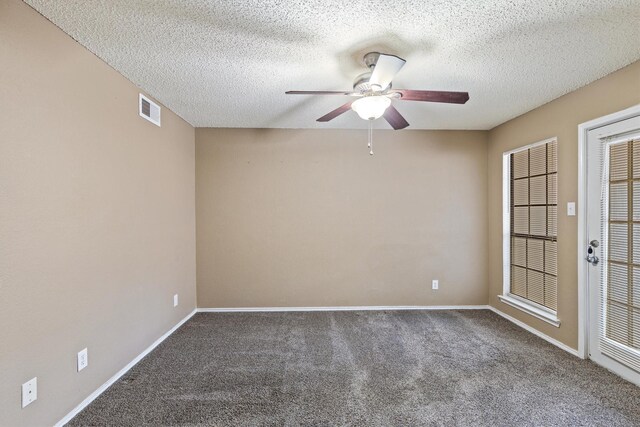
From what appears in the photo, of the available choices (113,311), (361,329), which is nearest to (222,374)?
Answer: (113,311)

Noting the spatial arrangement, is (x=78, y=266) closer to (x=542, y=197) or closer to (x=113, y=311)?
(x=113, y=311)

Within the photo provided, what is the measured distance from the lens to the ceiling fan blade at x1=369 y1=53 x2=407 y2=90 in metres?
1.60

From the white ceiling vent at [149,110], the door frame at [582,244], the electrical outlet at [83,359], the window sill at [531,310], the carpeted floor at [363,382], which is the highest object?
the white ceiling vent at [149,110]

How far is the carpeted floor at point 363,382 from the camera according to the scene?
1.82m

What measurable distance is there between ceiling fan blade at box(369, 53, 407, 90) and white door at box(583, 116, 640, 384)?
1872 mm

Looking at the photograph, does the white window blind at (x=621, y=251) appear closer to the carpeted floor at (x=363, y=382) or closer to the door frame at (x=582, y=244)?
the door frame at (x=582, y=244)

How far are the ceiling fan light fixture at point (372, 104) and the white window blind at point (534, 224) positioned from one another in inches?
80.4

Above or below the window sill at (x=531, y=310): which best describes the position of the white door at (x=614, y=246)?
above

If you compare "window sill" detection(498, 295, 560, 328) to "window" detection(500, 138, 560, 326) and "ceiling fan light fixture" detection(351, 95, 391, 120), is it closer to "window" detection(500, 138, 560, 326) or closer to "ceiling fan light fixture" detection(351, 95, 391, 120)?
"window" detection(500, 138, 560, 326)

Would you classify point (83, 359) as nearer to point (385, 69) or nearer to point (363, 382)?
point (363, 382)

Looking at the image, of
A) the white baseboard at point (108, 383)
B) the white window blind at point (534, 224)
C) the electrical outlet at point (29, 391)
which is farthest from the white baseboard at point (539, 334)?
the electrical outlet at point (29, 391)

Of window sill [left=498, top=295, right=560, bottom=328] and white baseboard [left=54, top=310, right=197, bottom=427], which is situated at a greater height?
window sill [left=498, top=295, right=560, bottom=328]

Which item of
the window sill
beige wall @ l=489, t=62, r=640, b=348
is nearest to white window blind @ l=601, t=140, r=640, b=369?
beige wall @ l=489, t=62, r=640, b=348

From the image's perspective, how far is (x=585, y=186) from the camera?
98.0 inches
